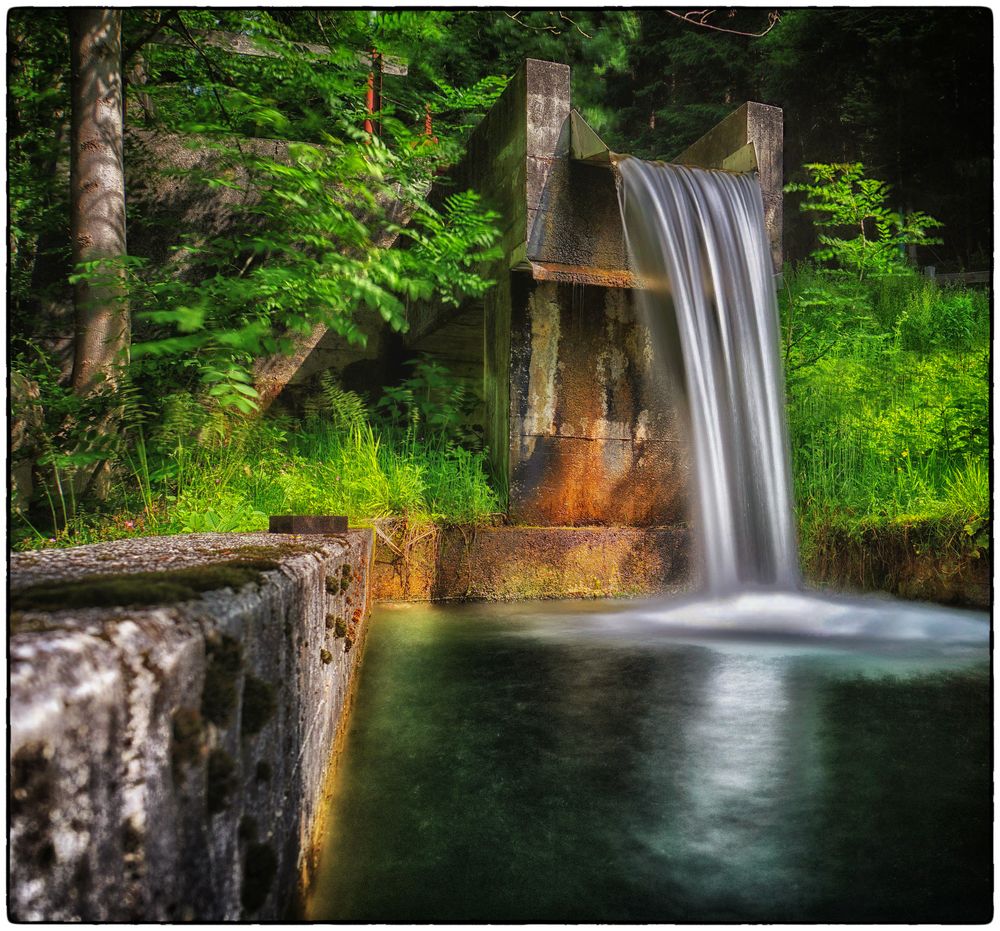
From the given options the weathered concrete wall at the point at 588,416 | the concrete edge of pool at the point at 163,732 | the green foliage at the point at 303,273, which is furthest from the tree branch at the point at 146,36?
the concrete edge of pool at the point at 163,732

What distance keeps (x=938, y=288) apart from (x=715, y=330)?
277 inches

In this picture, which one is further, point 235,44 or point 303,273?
point 235,44

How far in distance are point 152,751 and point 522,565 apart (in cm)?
404

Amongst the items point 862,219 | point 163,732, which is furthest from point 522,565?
point 862,219

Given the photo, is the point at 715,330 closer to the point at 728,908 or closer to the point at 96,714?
the point at 728,908

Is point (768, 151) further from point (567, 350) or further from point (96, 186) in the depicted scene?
point (96, 186)

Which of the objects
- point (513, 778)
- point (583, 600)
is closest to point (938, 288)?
point (583, 600)

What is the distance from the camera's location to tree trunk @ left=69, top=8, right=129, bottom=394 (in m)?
4.20

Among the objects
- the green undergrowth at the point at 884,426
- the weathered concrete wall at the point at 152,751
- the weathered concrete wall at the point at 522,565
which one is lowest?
the weathered concrete wall at the point at 522,565

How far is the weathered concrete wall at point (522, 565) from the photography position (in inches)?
179

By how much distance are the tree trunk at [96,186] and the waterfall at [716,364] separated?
3434mm

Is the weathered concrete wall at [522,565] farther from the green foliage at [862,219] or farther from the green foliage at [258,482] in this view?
the green foliage at [862,219]

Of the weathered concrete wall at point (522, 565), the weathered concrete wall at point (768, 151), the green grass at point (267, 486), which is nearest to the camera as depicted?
the green grass at point (267, 486)

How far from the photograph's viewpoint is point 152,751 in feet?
2.26
